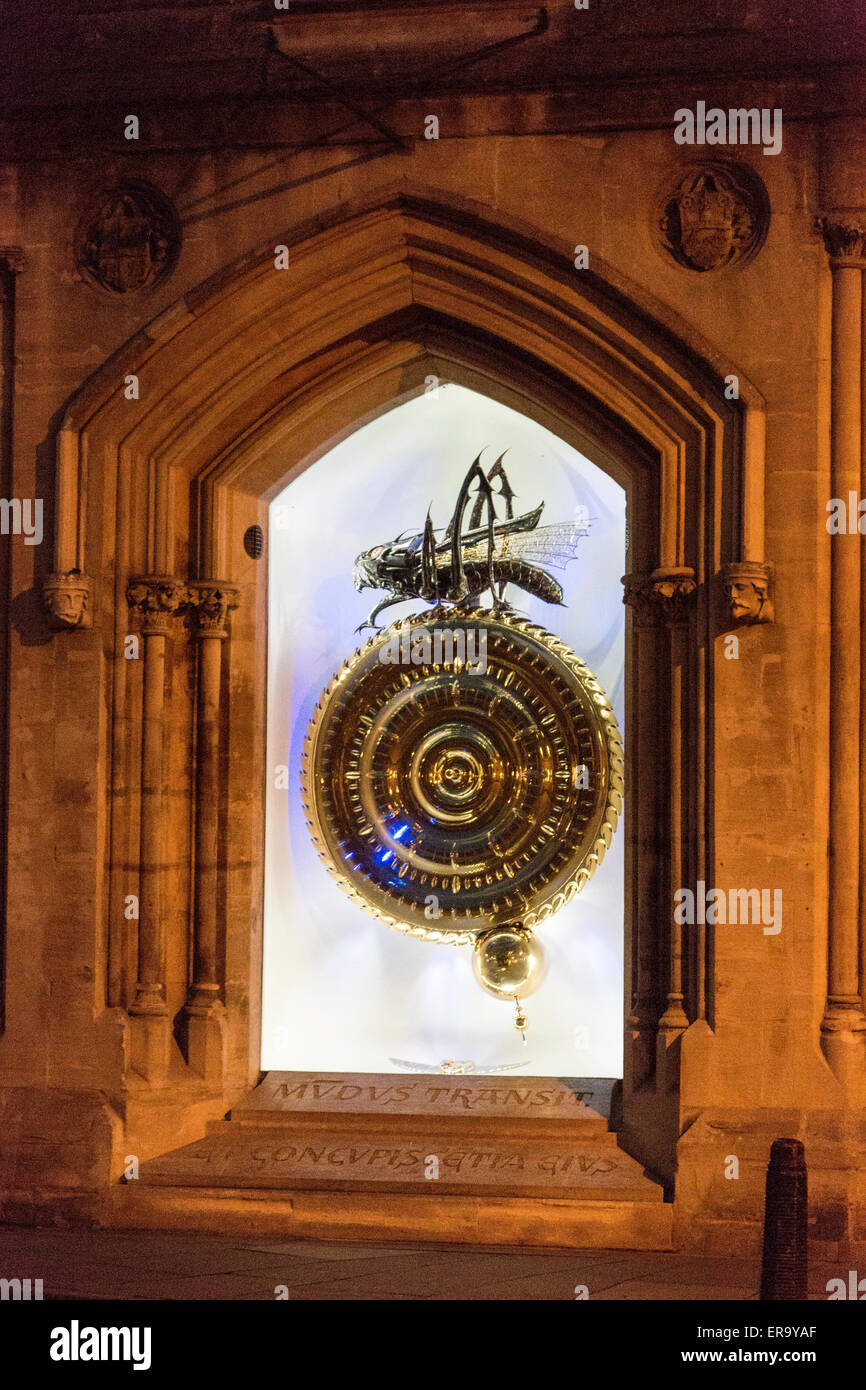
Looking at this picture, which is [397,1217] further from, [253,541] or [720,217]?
[720,217]

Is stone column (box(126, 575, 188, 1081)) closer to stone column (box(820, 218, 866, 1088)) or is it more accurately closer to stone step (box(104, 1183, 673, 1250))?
stone step (box(104, 1183, 673, 1250))

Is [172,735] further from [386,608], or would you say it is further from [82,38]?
[82,38]

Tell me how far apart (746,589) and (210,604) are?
8.49 ft

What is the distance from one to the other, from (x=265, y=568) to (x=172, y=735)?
1.10 m

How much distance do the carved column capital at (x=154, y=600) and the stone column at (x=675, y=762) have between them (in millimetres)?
2236

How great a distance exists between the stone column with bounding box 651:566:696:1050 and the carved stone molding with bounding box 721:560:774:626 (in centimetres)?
28

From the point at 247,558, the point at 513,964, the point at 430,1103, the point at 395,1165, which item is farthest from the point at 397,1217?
the point at 247,558

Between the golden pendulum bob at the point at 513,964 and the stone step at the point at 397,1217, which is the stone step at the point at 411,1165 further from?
the golden pendulum bob at the point at 513,964

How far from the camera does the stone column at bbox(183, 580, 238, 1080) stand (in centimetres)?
888

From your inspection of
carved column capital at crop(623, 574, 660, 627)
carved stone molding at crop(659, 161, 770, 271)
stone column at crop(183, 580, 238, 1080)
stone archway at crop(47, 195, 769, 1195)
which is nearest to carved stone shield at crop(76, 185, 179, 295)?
stone archway at crop(47, 195, 769, 1195)

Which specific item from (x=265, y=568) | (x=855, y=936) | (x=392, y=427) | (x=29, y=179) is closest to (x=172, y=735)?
(x=265, y=568)

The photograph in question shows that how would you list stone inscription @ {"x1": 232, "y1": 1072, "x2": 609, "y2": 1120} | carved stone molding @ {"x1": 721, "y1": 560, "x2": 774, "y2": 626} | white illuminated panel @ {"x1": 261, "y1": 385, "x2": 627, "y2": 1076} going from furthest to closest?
white illuminated panel @ {"x1": 261, "y1": 385, "x2": 627, "y2": 1076}
stone inscription @ {"x1": 232, "y1": 1072, "x2": 609, "y2": 1120}
carved stone molding @ {"x1": 721, "y1": 560, "x2": 774, "y2": 626}

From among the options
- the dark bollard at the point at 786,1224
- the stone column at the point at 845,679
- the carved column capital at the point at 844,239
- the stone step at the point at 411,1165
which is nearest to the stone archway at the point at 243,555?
the stone step at the point at 411,1165

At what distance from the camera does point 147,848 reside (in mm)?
8789
